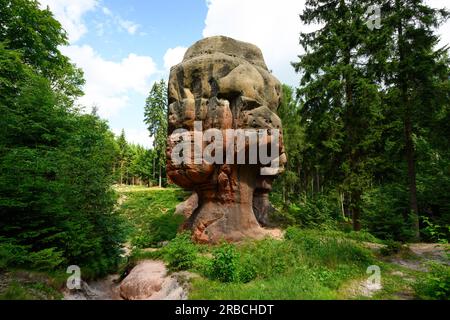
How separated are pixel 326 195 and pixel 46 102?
14263 millimetres

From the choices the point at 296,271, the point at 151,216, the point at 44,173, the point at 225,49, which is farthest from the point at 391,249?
the point at 151,216

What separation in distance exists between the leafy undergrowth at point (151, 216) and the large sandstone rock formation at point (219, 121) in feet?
8.19

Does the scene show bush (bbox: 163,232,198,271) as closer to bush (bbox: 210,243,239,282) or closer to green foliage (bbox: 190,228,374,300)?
green foliage (bbox: 190,228,374,300)

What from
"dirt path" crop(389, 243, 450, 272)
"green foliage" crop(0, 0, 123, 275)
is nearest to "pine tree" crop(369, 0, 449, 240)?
"dirt path" crop(389, 243, 450, 272)

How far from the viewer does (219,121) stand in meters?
12.2

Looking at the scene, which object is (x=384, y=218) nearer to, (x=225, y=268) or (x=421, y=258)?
(x=421, y=258)

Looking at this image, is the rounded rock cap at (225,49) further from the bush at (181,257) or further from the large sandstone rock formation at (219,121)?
the bush at (181,257)

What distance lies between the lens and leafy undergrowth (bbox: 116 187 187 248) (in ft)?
47.5

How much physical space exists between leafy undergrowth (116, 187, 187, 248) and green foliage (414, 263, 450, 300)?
33.9ft
